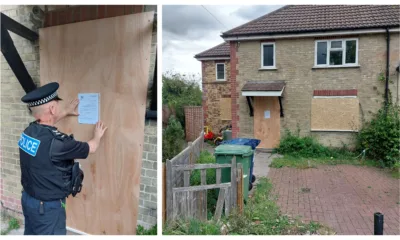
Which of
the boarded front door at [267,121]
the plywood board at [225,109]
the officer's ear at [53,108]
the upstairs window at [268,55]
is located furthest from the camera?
the plywood board at [225,109]

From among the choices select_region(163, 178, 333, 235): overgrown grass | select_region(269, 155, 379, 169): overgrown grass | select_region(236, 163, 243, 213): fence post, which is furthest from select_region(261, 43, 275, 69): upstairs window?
select_region(236, 163, 243, 213): fence post

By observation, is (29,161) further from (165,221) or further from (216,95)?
(216,95)

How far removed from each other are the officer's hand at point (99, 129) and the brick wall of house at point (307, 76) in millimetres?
7692

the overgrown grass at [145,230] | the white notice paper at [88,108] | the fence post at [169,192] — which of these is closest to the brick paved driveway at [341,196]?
the fence post at [169,192]

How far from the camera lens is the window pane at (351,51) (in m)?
9.08

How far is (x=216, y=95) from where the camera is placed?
13422 mm

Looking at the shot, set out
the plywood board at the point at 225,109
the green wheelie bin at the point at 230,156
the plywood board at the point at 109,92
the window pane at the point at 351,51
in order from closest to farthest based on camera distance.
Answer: the plywood board at the point at 109,92 → the green wheelie bin at the point at 230,156 → the window pane at the point at 351,51 → the plywood board at the point at 225,109

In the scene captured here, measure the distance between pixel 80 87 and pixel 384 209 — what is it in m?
4.95

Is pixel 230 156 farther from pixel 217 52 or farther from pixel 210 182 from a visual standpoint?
pixel 217 52

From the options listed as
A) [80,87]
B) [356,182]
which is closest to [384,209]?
[356,182]

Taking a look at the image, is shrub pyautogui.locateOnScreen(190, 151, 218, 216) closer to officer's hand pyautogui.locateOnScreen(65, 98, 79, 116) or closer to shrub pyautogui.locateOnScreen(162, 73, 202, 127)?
officer's hand pyautogui.locateOnScreen(65, 98, 79, 116)

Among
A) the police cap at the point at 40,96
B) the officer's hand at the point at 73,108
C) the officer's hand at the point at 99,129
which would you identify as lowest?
the officer's hand at the point at 99,129

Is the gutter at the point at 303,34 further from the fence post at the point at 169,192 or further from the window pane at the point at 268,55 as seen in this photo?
the fence post at the point at 169,192

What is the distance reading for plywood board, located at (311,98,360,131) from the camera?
30.6 feet
